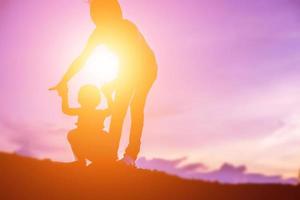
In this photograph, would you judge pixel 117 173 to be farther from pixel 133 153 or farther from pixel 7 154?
pixel 7 154

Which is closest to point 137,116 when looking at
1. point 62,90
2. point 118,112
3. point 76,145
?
point 118,112

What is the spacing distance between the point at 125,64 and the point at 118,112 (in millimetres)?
927

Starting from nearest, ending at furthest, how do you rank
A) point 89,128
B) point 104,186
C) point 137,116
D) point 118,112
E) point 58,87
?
point 104,186 < point 118,112 < point 58,87 < point 89,128 < point 137,116

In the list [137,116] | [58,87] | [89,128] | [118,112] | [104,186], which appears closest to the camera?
[104,186]

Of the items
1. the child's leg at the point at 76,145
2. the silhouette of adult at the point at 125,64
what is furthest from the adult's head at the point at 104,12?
the child's leg at the point at 76,145

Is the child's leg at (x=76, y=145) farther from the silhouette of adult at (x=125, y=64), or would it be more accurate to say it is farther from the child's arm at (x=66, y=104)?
the silhouette of adult at (x=125, y=64)

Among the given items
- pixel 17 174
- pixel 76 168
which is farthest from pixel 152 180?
pixel 17 174

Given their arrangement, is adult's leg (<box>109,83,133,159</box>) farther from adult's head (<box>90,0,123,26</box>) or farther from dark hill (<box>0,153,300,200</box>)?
adult's head (<box>90,0,123,26</box>)

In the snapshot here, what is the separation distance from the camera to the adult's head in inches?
428

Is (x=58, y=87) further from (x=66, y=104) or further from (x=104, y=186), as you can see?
(x=104, y=186)

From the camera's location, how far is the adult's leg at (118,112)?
10.6 m

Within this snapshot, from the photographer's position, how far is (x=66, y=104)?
10.9 meters

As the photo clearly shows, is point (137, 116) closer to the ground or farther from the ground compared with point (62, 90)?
closer to the ground

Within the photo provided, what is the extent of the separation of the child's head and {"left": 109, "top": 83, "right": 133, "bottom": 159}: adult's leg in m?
0.45
